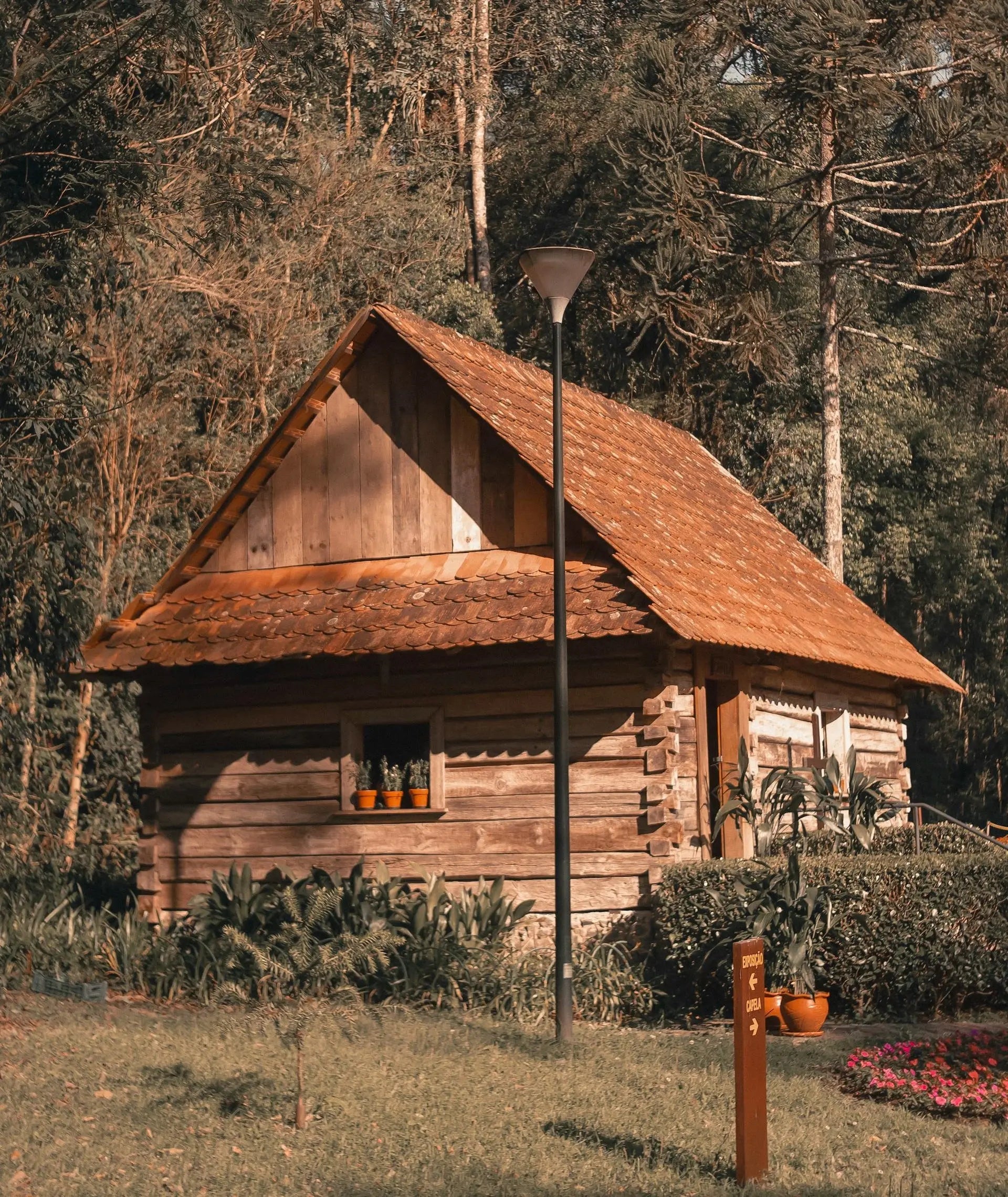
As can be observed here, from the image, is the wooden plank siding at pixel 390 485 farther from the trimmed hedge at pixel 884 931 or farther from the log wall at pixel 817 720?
the trimmed hedge at pixel 884 931

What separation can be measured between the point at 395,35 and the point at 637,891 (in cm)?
2626

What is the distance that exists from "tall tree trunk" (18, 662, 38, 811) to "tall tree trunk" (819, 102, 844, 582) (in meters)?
12.5

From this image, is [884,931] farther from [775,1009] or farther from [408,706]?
[408,706]

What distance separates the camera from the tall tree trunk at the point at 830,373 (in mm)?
25828

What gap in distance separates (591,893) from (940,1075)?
4380 mm

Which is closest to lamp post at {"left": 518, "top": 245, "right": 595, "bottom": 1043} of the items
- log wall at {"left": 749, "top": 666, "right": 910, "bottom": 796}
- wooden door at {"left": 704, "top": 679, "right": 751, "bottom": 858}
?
wooden door at {"left": 704, "top": 679, "right": 751, "bottom": 858}

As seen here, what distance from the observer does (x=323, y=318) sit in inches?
1094

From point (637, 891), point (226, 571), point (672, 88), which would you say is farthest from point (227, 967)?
point (672, 88)

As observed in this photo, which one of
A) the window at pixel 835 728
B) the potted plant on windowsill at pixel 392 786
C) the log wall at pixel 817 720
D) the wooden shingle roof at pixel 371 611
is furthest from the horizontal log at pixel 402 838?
the window at pixel 835 728

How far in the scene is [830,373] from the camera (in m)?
26.7

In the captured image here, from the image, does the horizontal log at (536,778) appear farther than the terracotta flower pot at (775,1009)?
Yes

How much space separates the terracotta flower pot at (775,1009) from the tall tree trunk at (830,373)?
47.1ft

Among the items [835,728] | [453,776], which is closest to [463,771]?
[453,776]

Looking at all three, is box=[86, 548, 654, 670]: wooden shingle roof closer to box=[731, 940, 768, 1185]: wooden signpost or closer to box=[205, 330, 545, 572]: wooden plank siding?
box=[205, 330, 545, 572]: wooden plank siding
